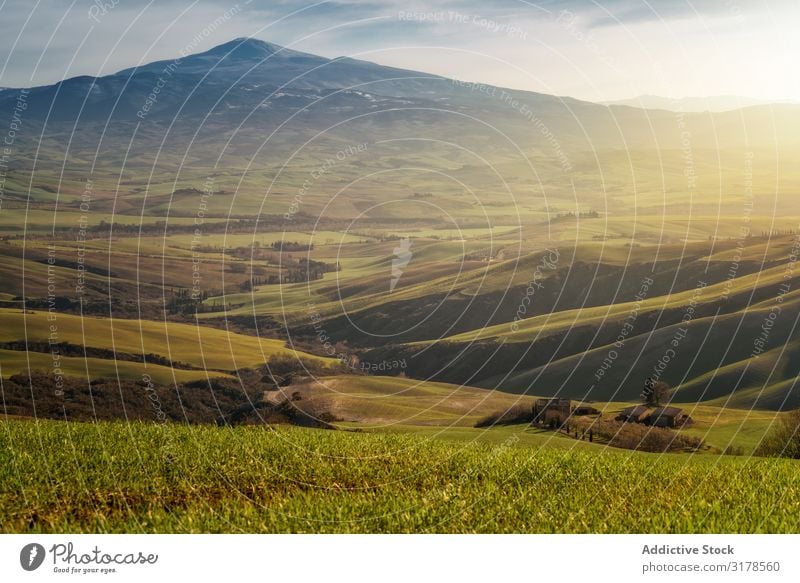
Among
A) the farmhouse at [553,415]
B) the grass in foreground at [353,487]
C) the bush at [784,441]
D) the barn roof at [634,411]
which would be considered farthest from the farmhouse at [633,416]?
the grass in foreground at [353,487]

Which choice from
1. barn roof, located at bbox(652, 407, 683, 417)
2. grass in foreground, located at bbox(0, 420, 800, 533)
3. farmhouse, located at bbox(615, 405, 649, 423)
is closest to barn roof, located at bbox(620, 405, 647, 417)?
farmhouse, located at bbox(615, 405, 649, 423)

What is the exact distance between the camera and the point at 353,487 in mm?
19000

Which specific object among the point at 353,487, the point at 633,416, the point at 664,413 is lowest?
the point at 664,413

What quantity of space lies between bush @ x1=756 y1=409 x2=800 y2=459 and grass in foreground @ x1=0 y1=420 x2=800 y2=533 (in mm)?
8667

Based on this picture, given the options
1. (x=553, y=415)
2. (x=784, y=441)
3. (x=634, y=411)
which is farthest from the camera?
(x=634, y=411)

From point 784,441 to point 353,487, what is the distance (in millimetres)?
21670

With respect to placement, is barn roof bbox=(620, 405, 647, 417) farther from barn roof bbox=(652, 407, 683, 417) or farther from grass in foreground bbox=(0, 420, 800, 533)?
grass in foreground bbox=(0, 420, 800, 533)

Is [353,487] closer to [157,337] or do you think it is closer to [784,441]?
[784,441]

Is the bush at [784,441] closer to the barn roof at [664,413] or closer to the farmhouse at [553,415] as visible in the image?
the barn roof at [664,413]

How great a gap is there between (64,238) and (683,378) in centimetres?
11428

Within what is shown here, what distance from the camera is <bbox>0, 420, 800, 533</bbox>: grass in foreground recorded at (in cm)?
1680

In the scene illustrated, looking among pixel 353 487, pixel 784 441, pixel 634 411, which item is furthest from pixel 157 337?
pixel 353 487

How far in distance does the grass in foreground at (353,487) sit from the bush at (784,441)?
8.67 meters

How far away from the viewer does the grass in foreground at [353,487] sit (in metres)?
16.8
